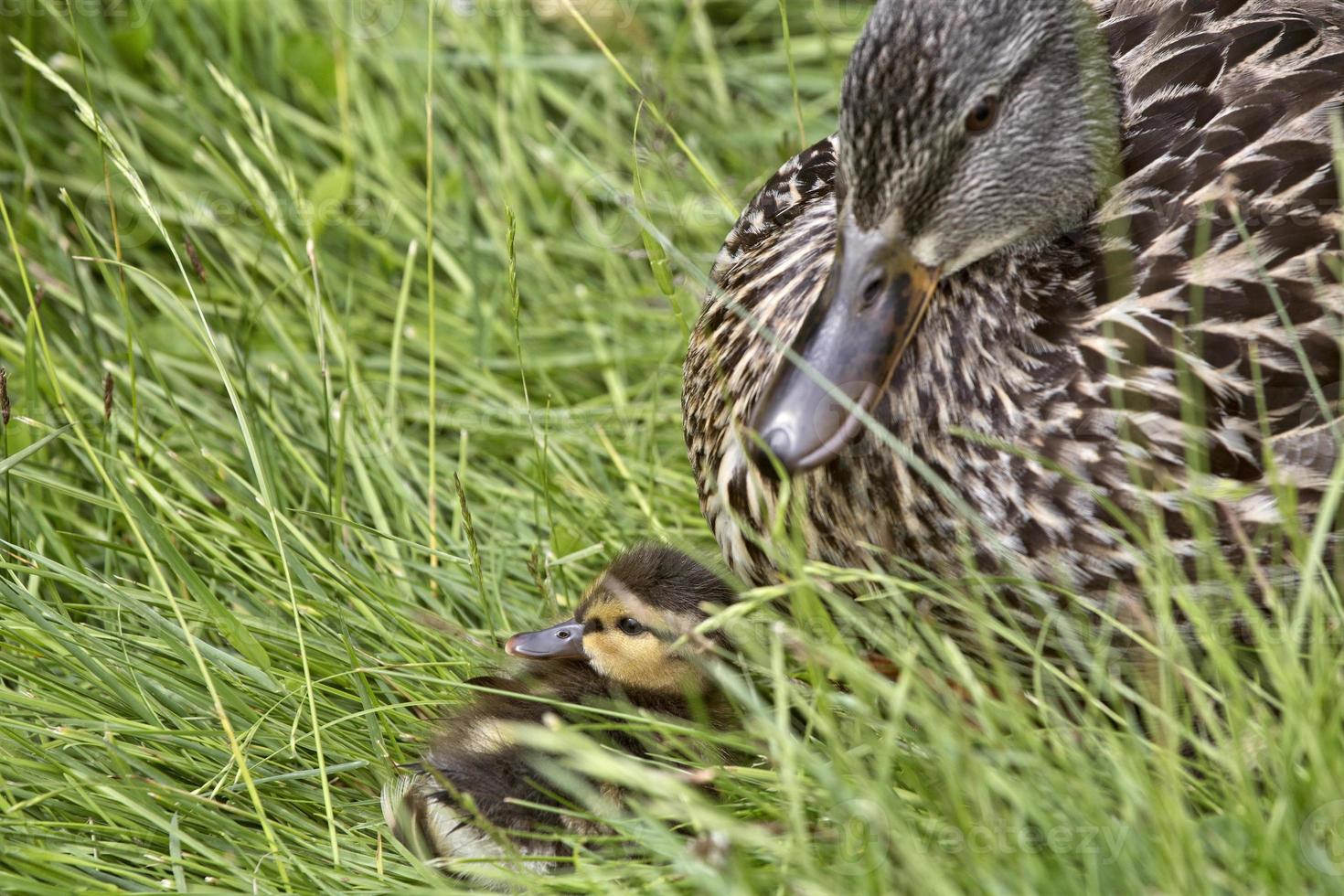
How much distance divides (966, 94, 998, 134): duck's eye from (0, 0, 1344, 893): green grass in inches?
14.6

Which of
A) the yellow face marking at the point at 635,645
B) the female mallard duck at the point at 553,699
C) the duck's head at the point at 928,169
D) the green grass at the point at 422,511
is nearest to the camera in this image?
the green grass at the point at 422,511

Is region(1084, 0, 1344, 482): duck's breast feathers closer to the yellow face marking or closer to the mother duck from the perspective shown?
the mother duck

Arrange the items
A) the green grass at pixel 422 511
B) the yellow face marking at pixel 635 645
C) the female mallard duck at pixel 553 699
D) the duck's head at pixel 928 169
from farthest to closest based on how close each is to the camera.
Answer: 1. the yellow face marking at pixel 635 645
2. the female mallard duck at pixel 553 699
3. the duck's head at pixel 928 169
4. the green grass at pixel 422 511

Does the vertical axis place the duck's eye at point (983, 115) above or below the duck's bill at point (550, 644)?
above

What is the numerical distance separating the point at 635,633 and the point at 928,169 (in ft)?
2.47

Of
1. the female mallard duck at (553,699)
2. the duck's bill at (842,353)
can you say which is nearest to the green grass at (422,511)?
the female mallard duck at (553,699)

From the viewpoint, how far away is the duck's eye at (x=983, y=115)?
1.77m

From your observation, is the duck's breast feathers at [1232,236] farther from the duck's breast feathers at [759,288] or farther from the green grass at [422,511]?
the duck's breast feathers at [759,288]

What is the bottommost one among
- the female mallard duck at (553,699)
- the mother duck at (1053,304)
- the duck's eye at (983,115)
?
the female mallard duck at (553,699)

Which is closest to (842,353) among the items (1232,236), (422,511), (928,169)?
(928,169)

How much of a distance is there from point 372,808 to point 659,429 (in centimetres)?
101

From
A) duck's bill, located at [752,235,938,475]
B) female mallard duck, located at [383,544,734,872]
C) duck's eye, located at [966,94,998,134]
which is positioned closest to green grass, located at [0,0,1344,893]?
female mallard duck, located at [383,544,734,872]

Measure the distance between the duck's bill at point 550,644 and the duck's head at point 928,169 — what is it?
43 centimetres

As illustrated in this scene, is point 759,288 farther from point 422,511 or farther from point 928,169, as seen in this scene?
point 422,511
